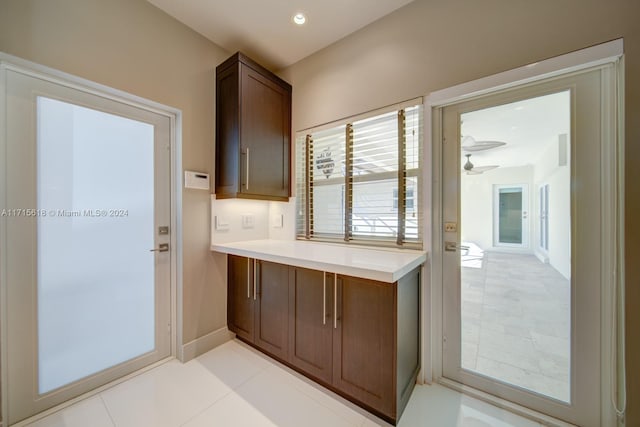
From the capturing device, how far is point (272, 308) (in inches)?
74.7

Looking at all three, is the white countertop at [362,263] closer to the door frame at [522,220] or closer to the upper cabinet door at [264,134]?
the door frame at [522,220]

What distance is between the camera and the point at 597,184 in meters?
1.26

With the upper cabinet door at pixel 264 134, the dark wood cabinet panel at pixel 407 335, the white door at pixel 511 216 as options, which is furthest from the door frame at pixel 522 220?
the upper cabinet door at pixel 264 134

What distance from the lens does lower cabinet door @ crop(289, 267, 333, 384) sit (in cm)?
156

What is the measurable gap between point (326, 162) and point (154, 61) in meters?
1.62

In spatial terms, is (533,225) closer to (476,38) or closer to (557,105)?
(557,105)

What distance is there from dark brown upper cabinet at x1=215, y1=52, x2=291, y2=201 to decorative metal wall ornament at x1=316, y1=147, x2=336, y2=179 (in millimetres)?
392

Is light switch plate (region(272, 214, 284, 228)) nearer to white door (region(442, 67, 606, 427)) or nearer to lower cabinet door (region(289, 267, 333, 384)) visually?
lower cabinet door (region(289, 267, 333, 384))

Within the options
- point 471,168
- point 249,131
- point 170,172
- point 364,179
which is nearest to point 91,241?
point 170,172

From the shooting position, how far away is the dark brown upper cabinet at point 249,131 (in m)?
2.04

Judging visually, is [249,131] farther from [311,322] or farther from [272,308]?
[311,322]

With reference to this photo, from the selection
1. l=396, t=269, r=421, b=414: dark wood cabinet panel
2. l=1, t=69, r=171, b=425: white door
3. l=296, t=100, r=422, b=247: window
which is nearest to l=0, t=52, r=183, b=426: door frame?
l=1, t=69, r=171, b=425: white door

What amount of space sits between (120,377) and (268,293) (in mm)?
1240

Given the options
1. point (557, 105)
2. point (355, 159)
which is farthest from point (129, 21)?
point (557, 105)
